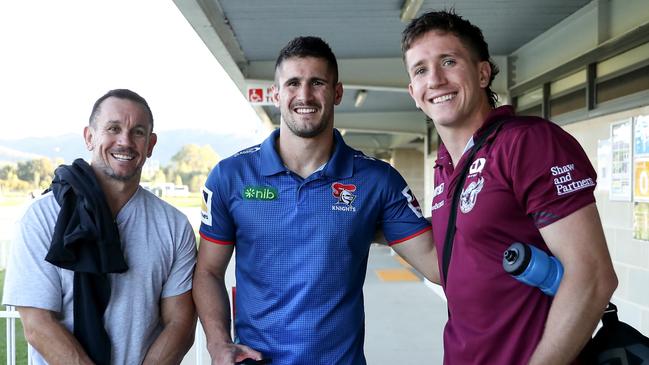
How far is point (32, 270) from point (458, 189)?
52.2 inches

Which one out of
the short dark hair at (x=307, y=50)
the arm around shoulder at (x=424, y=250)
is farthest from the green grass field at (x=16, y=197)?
the arm around shoulder at (x=424, y=250)

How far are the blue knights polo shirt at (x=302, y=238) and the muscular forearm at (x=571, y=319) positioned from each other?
73cm

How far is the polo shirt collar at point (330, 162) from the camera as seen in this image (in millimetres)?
1963

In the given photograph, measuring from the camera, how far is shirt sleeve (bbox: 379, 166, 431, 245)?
6.59 feet

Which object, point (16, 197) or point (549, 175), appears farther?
point (16, 197)

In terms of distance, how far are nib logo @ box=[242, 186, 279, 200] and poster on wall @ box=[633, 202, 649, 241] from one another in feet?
9.30

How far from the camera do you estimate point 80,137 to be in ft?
6.61

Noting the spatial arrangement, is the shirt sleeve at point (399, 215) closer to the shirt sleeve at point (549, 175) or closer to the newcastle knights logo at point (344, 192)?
the newcastle knights logo at point (344, 192)

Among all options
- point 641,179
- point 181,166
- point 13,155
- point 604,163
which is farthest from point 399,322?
point 181,166

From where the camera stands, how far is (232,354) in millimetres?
1797

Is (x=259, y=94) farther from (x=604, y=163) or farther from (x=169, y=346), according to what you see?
(x=169, y=346)

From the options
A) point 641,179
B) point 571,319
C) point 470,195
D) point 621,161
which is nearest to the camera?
point 571,319

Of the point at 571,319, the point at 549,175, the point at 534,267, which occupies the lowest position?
the point at 571,319

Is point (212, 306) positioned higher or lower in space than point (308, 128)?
lower
